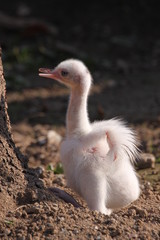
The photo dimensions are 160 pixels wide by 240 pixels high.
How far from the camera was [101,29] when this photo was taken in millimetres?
12414

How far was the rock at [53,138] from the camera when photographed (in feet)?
23.5

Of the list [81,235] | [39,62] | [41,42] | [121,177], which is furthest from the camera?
[41,42]

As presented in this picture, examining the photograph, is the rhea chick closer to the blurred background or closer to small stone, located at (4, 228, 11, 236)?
small stone, located at (4, 228, 11, 236)

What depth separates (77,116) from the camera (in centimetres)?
500

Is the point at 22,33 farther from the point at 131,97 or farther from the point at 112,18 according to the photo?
the point at 131,97

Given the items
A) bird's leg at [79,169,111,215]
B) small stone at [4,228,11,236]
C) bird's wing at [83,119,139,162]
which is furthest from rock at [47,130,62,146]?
small stone at [4,228,11,236]

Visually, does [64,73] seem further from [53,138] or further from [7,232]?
[53,138]

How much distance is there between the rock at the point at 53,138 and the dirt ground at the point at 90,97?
52mm

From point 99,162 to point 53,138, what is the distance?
2.65 m

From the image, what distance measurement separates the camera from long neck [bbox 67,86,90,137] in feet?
16.2

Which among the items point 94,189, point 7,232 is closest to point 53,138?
point 94,189

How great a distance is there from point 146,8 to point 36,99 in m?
4.87

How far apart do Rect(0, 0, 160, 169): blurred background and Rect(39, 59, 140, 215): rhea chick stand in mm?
1788

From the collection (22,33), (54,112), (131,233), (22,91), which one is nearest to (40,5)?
(22,33)
